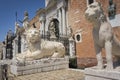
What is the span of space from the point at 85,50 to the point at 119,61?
9.14 metres

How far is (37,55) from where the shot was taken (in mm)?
6203

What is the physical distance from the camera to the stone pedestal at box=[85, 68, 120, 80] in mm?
2705

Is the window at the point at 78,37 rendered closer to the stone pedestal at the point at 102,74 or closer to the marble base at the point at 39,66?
the marble base at the point at 39,66

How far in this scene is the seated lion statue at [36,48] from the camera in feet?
19.5

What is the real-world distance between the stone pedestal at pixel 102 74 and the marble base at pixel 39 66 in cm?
305

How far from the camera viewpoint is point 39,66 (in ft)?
19.7

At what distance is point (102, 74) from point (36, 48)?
3676 millimetres

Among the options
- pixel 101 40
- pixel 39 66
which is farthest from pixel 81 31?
pixel 101 40

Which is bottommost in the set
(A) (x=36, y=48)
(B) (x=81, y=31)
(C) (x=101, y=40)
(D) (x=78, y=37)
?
(A) (x=36, y=48)

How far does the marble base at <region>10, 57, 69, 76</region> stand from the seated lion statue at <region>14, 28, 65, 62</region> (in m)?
0.27

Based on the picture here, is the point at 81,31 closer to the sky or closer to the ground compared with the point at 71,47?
closer to the sky

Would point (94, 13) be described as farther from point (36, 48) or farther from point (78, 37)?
point (78, 37)

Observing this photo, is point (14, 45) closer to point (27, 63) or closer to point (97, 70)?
point (27, 63)

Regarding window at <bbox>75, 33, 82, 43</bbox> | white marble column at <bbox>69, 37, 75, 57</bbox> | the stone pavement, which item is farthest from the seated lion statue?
window at <bbox>75, 33, 82, 43</bbox>
